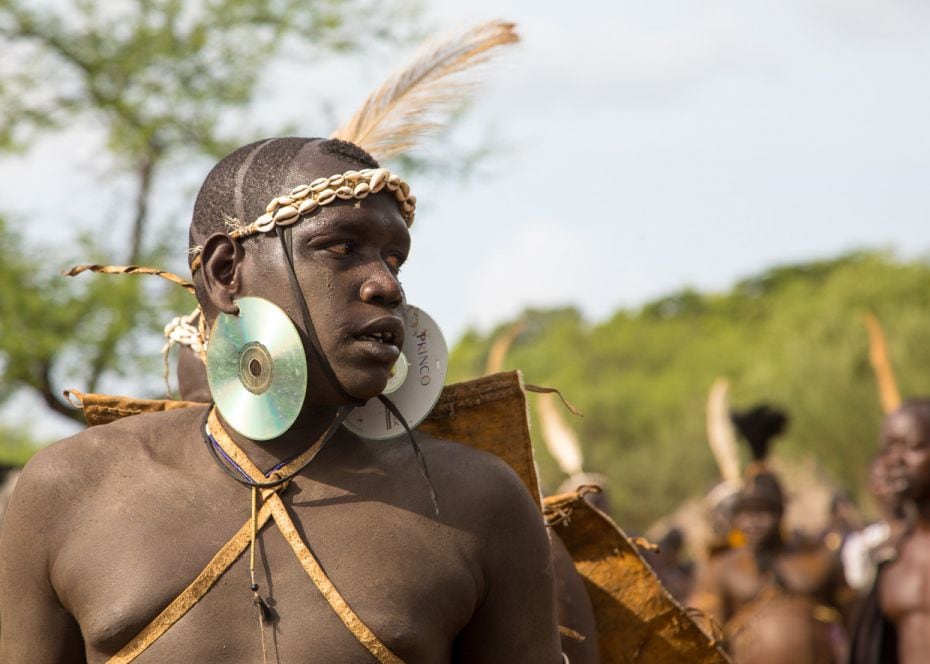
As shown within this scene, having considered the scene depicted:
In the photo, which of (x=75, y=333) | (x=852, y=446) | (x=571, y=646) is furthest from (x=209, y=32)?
(x=852, y=446)

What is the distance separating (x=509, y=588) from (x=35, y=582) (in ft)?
2.90

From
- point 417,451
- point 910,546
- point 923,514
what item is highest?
point 417,451

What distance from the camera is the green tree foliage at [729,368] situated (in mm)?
40344

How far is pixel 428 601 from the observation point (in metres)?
2.88

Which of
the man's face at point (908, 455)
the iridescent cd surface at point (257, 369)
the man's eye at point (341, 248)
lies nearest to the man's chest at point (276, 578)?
the iridescent cd surface at point (257, 369)

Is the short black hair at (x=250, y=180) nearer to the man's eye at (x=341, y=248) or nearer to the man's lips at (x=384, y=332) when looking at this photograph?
the man's eye at (x=341, y=248)

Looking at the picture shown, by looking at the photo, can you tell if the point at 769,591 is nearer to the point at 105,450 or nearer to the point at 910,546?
the point at 910,546

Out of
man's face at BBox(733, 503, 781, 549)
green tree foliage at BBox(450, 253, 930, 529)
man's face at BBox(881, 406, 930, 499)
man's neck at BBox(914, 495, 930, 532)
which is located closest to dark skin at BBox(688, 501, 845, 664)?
man's face at BBox(733, 503, 781, 549)

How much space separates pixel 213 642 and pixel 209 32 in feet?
38.1

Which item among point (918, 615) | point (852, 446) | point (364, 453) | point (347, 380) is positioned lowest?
point (852, 446)

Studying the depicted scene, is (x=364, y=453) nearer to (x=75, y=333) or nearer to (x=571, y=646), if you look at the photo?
(x=571, y=646)

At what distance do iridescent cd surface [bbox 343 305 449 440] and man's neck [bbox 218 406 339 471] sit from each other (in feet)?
0.25

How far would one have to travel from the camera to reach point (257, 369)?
2.91 meters

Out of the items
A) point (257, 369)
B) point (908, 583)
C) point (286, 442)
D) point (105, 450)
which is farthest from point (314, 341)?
point (908, 583)
